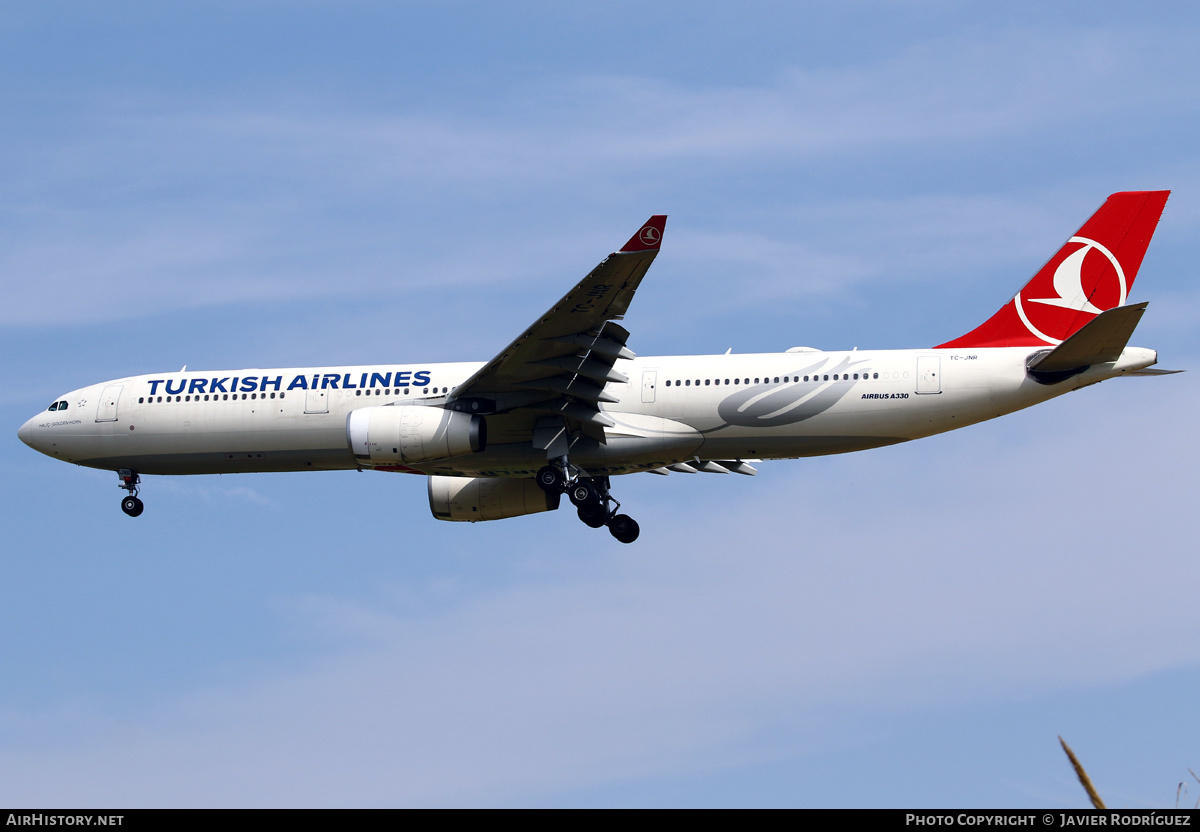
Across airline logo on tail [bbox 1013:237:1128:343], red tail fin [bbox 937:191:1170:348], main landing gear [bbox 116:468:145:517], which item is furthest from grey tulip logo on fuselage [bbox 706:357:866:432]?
main landing gear [bbox 116:468:145:517]

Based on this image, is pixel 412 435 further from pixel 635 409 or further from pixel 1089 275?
pixel 1089 275

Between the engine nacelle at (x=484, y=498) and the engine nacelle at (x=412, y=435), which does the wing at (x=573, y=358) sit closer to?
the engine nacelle at (x=412, y=435)

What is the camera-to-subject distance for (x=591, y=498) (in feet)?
108

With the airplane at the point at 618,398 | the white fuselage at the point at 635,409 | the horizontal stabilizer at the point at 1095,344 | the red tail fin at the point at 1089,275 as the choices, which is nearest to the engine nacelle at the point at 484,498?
the airplane at the point at 618,398

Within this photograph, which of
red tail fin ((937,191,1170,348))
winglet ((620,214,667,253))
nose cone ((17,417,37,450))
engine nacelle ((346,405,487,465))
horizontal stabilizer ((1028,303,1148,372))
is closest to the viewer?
Result: winglet ((620,214,667,253))

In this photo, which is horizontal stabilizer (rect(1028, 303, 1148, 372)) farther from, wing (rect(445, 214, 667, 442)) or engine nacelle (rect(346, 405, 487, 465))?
engine nacelle (rect(346, 405, 487, 465))

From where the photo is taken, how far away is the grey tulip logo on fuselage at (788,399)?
97.9 feet

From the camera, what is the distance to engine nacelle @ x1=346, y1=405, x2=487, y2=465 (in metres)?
29.6

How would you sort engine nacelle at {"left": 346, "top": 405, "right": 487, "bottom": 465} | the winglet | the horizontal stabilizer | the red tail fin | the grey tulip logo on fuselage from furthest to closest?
the red tail fin
the grey tulip logo on fuselage
engine nacelle at {"left": 346, "top": 405, "right": 487, "bottom": 465}
the horizontal stabilizer
the winglet

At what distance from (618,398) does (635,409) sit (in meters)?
0.48

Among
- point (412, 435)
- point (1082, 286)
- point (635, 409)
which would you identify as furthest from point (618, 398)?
point (1082, 286)

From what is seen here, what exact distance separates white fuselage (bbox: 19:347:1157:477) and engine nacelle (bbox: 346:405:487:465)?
0.63 meters

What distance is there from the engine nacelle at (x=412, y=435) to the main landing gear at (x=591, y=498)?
7.02ft
